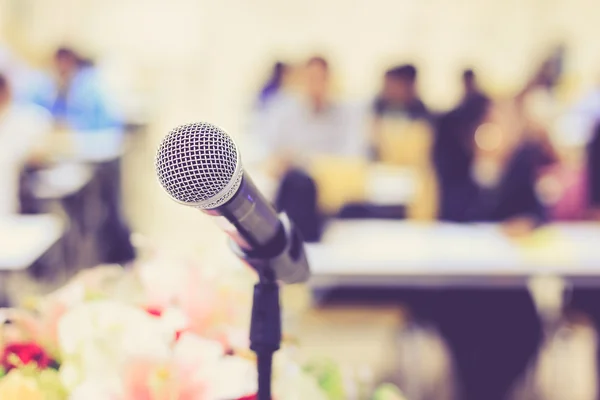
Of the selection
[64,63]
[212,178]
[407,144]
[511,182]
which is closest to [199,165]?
[212,178]

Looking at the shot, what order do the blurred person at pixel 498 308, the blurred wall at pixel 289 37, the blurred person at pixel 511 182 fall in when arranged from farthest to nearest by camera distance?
1. the blurred wall at pixel 289 37
2. the blurred person at pixel 511 182
3. the blurred person at pixel 498 308

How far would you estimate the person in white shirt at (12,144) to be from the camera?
9.22 feet

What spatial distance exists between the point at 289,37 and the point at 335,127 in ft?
10.1

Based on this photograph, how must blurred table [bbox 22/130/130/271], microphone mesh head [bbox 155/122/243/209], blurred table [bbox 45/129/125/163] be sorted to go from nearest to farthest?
microphone mesh head [bbox 155/122/243/209] < blurred table [bbox 22/130/130/271] < blurred table [bbox 45/129/125/163]

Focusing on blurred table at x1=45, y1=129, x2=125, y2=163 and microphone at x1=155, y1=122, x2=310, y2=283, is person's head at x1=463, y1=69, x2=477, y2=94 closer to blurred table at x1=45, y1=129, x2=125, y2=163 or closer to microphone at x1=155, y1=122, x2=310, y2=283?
blurred table at x1=45, y1=129, x2=125, y2=163

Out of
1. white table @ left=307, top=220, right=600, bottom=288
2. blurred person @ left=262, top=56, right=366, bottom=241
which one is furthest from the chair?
white table @ left=307, top=220, right=600, bottom=288

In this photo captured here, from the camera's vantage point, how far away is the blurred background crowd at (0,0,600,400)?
2.66 m

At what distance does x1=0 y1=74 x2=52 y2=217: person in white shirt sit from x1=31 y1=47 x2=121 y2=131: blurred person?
1.74 metres

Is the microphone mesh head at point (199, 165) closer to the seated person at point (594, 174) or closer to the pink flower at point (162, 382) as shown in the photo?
the pink flower at point (162, 382)

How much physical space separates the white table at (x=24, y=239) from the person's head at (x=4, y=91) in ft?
2.50

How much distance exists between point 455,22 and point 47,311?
284 inches

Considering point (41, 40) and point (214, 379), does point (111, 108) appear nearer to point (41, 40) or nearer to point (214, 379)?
point (41, 40)

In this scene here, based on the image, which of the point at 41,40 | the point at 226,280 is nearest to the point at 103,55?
the point at 41,40

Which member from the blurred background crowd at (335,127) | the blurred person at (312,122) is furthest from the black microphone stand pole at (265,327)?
the blurred person at (312,122)
